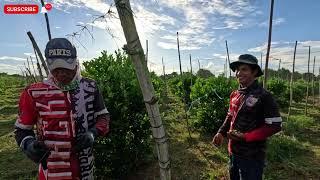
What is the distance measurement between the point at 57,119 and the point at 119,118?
3596 millimetres

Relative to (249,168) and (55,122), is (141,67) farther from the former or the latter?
(249,168)

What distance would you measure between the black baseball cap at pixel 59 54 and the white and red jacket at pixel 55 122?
198 mm

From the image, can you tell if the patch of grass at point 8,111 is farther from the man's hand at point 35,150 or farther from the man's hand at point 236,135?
the man's hand at point 35,150

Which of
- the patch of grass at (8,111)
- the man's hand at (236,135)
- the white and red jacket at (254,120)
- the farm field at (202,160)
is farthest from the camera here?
the patch of grass at (8,111)

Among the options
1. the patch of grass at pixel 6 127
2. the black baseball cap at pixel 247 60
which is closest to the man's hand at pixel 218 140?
the black baseball cap at pixel 247 60

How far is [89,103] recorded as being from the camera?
2.58 m

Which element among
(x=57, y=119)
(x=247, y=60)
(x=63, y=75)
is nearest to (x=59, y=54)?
(x=63, y=75)

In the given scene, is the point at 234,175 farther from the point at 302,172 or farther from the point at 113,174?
the point at 302,172

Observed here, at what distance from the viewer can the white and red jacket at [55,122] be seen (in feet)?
7.92

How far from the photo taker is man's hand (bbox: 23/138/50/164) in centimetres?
231

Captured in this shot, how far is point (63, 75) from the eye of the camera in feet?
7.96

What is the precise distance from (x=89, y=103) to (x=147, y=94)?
18.9 inches

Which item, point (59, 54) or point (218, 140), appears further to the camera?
point (218, 140)

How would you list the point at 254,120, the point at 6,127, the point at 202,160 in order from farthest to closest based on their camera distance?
the point at 6,127, the point at 202,160, the point at 254,120
